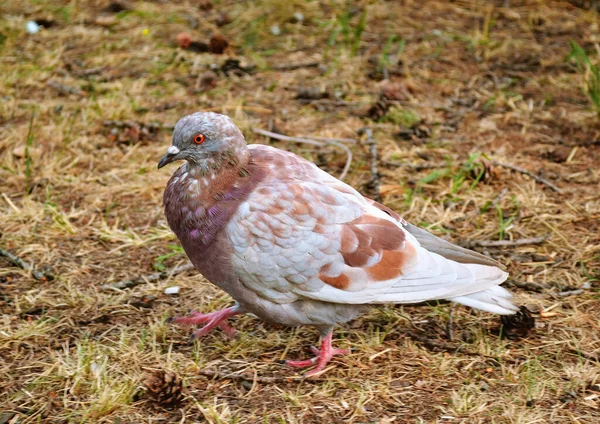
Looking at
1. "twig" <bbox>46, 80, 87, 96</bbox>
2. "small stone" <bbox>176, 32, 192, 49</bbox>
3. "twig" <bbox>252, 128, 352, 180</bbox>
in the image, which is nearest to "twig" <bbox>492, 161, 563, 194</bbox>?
"twig" <bbox>252, 128, 352, 180</bbox>

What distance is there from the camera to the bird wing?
10.6ft

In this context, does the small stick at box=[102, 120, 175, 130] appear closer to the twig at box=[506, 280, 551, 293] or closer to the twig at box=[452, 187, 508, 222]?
the twig at box=[452, 187, 508, 222]

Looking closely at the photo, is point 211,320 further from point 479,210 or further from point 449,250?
point 479,210

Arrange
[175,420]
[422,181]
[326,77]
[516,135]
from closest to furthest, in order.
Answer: [175,420] → [422,181] → [516,135] → [326,77]

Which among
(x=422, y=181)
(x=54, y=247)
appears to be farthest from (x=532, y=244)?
(x=54, y=247)

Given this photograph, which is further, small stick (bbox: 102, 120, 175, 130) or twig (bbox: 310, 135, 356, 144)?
small stick (bbox: 102, 120, 175, 130)

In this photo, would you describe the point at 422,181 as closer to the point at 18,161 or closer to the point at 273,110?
the point at 273,110

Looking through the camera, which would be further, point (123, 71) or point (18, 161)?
point (123, 71)

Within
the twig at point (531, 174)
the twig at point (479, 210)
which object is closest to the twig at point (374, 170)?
the twig at point (479, 210)

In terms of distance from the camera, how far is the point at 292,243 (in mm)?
3238

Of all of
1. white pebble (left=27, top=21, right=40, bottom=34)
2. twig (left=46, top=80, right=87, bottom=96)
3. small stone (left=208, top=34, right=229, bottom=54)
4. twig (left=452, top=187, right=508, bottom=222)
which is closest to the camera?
twig (left=452, top=187, right=508, bottom=222)

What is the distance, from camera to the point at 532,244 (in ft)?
14.0

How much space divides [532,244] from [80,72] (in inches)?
147

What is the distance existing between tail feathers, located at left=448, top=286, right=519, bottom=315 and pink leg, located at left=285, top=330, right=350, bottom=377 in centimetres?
56
